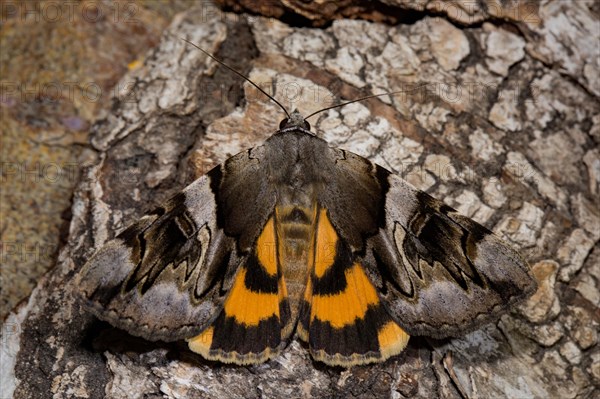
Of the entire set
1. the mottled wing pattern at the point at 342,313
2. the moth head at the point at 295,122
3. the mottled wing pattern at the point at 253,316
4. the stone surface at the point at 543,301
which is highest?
the moth head at the point at 295,122

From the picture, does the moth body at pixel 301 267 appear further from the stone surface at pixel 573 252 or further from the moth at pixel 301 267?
the stone surface at pixel 573 252

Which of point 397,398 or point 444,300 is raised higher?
point 444,300

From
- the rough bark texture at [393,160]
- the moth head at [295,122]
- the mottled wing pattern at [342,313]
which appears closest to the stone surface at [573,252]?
the rough bark texture at [393,160]

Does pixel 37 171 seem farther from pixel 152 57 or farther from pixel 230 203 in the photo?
pixel 230 203

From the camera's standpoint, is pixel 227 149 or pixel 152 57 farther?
pixel 152 57

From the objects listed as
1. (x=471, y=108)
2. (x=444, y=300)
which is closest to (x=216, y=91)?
(x=471, y=108)

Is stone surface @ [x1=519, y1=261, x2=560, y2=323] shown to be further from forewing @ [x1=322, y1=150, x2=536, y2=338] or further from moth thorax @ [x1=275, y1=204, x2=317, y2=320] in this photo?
moth thorax @ [x1=275, y1=204, x2=317, y2=320]

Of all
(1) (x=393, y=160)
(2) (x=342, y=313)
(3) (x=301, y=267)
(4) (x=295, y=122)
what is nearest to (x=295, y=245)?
(3) (x=301, y=267)

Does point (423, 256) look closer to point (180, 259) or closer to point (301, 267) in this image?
point (301, 267)
